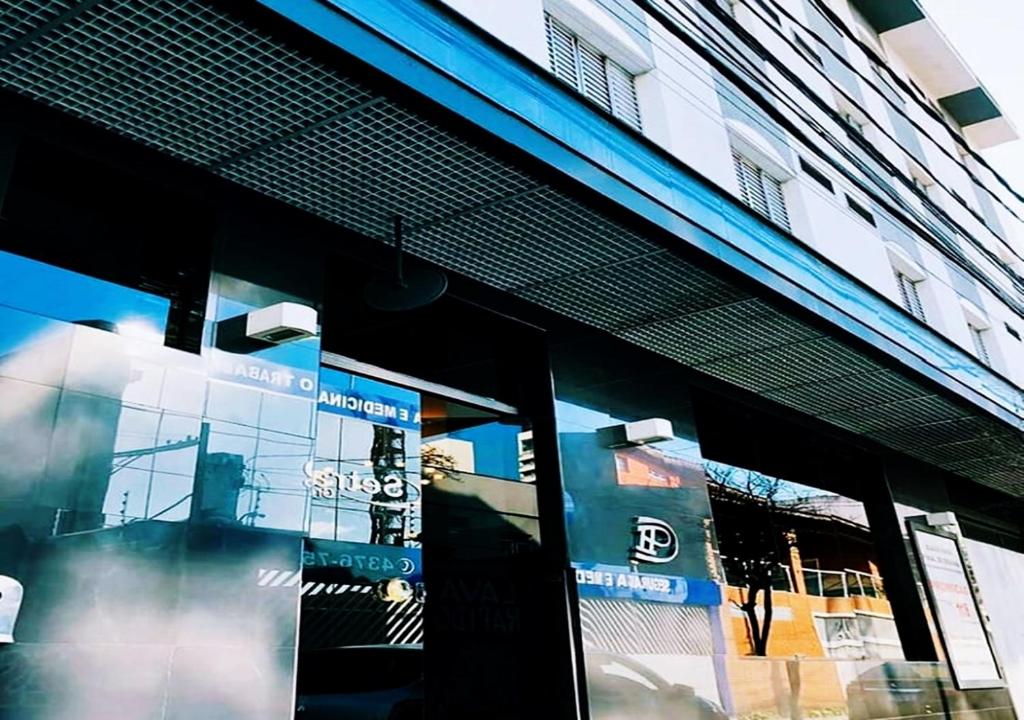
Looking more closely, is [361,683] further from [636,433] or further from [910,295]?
[910,295]

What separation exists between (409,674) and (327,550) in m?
1.01

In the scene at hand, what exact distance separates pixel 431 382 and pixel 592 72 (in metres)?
3.61

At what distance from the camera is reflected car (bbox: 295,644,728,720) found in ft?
15.0

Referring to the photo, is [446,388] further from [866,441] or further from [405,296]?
[866,441]

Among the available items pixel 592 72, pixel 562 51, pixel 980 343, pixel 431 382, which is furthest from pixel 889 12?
pixel 431 382

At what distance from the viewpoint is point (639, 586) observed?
6.09 metres

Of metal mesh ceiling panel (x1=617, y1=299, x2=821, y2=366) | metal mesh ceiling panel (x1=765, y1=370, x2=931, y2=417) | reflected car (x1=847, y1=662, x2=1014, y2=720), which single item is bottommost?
reflected car (x1=847, y1=662, x2=1014, y2=720)

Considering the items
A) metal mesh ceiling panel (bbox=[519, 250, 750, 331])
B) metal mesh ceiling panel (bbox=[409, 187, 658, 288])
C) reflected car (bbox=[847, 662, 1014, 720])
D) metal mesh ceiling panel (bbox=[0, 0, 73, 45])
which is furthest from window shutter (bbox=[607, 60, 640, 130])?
reflected car (bbox=[847, 662, 1014, 720])

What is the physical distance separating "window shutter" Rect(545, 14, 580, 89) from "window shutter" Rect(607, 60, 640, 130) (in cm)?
52

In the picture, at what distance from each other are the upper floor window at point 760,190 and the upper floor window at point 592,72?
190 centimetres

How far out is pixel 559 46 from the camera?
287 inches

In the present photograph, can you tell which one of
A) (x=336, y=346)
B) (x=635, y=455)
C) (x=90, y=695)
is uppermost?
(x=336, y=346)

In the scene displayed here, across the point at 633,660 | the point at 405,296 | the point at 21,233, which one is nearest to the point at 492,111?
the point at 405,296

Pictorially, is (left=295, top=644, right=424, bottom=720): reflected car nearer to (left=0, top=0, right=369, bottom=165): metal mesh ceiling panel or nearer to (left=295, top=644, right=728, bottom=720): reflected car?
(left=295, top=644, right=728, bottom=720): reflected car
